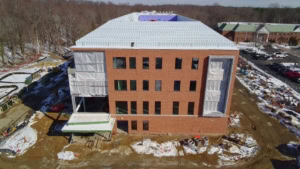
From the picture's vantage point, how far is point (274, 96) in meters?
40.9

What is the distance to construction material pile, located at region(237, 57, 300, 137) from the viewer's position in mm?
32781

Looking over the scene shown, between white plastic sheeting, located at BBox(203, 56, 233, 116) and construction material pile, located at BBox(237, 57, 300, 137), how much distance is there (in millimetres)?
13156

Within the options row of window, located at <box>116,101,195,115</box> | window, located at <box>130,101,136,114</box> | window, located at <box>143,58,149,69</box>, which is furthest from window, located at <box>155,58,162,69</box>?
window, located at <box>130,101,136,114</box>

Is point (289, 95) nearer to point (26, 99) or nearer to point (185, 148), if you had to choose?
point (185, 148)

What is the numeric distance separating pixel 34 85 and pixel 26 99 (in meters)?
7.52

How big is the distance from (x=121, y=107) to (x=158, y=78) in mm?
6955

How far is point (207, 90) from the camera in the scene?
87.0 ft

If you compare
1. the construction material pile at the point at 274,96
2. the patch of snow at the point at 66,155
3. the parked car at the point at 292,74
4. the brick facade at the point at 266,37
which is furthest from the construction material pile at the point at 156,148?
the brick facade at the point at 266,37

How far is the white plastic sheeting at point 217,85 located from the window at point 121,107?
1125cm

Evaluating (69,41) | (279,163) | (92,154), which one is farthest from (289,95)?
(69,41)

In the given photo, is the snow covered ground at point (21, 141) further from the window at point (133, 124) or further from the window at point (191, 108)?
the window at point (191, 108)

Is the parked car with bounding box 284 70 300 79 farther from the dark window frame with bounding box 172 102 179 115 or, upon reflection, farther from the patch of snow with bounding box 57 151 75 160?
the patch of snow with bounding box 57 151 75 160

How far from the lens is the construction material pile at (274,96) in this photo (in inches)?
1291

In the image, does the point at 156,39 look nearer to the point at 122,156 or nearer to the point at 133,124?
the point at 133,124
